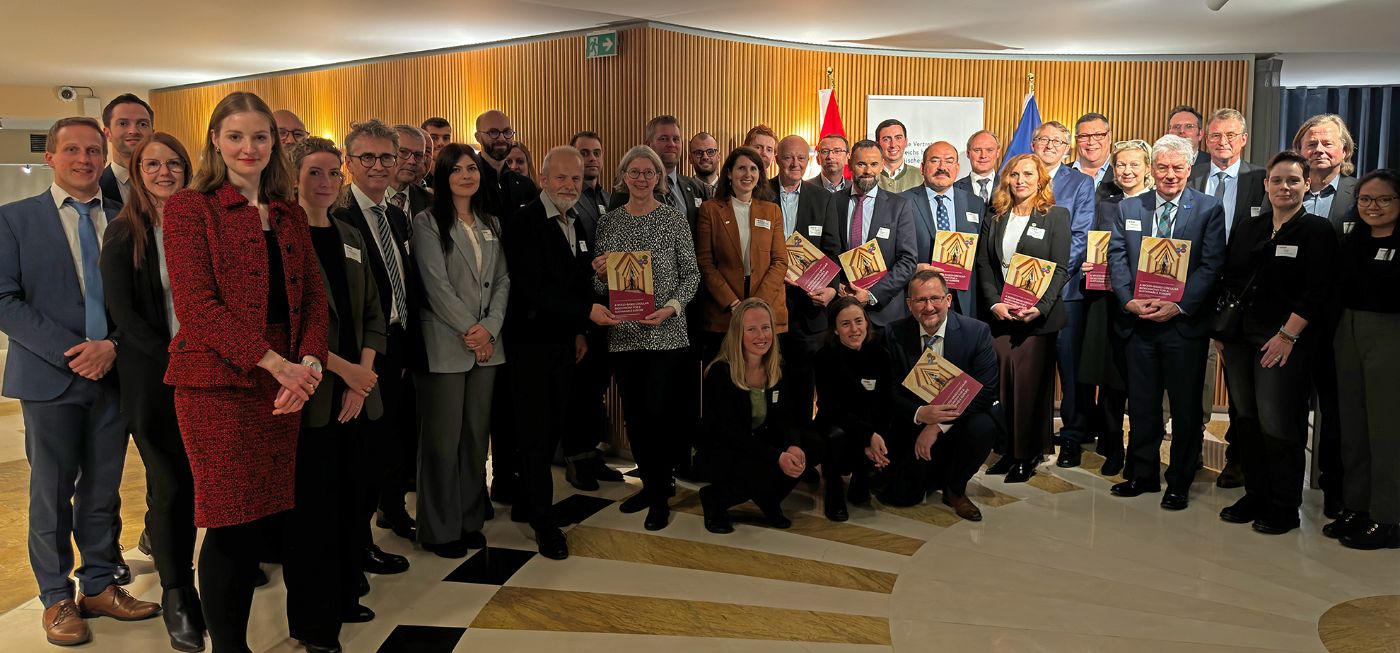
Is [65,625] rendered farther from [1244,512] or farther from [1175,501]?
[1244,512]

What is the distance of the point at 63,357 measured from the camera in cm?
308

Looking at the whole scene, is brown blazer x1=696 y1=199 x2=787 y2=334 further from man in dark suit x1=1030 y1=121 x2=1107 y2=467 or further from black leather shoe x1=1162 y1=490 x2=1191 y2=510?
black leather shoe x1=1162 y1=490 x2=1191 y2=510

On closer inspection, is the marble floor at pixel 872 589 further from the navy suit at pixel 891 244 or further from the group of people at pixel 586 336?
the navy suit at pixel 891 244

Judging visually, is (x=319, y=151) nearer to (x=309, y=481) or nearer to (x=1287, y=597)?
(x=309, y=481)

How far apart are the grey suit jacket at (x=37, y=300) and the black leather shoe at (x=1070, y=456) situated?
464 cm

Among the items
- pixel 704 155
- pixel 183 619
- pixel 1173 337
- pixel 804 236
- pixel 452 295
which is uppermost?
pixel 704 155

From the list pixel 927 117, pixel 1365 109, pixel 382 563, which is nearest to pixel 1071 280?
pixel 927 117

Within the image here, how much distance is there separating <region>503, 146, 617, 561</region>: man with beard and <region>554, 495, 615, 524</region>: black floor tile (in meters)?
0.42

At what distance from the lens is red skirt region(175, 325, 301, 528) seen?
2455 millimetres

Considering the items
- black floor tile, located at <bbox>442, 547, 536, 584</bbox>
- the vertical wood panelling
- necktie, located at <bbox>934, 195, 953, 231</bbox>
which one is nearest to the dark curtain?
the vertical wood panelling

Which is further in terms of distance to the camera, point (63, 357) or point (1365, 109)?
point (1365, 109)

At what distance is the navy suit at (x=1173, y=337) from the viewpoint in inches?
183

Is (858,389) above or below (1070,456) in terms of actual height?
above

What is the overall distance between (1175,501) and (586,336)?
2920 millimetres
